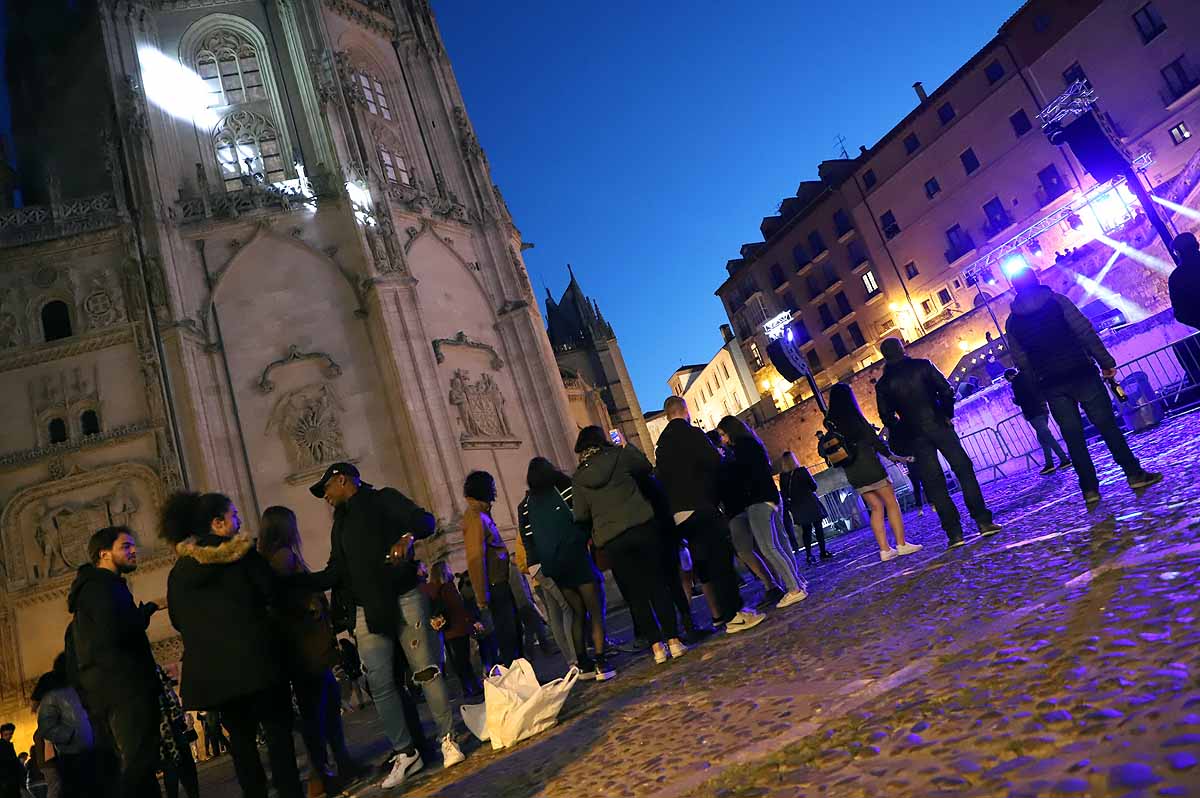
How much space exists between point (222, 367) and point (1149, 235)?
27.5m

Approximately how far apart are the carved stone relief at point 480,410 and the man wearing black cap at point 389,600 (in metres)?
15.1

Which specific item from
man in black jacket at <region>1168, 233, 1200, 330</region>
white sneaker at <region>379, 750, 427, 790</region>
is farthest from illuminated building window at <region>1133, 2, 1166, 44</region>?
white sneaker at <region>379, 750, 427, 790</region>

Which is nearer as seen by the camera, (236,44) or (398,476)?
(398,476)

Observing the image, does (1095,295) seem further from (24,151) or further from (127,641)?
(24,151)

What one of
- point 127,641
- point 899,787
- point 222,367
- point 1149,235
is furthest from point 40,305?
point 1149,235

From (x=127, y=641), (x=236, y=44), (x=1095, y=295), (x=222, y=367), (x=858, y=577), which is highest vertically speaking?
(x=236, y=44)

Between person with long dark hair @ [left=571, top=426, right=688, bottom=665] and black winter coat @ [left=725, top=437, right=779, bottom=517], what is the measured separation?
111 centimetres

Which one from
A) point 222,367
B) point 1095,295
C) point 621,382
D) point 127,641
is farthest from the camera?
point 621,382

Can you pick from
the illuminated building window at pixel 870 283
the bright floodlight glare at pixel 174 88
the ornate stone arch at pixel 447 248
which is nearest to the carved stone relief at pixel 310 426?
the ornate stone arch at pixel 447 248

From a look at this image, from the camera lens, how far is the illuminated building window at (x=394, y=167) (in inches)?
863

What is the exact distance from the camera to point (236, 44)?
2219 centimetres

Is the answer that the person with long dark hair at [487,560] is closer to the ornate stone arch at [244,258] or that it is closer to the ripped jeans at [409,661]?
the ripped jeans at [409,661]

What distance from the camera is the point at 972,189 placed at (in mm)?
37969

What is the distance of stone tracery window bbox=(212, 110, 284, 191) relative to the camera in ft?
68.4
